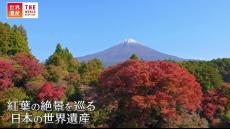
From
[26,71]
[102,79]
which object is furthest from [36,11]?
[102,79]

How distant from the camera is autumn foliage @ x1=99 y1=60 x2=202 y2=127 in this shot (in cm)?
2480

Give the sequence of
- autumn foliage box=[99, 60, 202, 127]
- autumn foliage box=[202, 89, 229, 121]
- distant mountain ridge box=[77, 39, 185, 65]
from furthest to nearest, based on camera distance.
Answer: distant mountain ridge box=[77, 39, 185, 65] < autumn foliage box=[202, 89, 229, 121] < autumn foliage box=[99, 60, 202, 127]

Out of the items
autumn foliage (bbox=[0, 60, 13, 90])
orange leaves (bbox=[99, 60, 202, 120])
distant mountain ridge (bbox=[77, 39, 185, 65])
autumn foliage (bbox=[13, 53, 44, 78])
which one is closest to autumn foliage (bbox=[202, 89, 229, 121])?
orange leaves (bbox=[99, 60, 202, 120])

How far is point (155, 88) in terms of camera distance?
25.7m

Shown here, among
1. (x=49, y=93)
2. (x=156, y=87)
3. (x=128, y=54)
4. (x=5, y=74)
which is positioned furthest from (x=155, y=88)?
(x=128, y=54)

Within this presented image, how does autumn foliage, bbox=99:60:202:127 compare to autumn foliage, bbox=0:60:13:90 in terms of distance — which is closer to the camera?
autumn foliage, bbox=99:60:202:127

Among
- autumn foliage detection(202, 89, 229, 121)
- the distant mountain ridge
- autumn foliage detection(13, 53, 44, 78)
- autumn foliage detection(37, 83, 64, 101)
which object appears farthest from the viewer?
the distant mountain ridge

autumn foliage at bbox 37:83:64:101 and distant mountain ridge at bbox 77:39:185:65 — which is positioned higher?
distant mountain ridge at bbox 77:39:185:65

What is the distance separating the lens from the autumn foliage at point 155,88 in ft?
81.4

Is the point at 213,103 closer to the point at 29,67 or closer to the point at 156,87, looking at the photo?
the point at 156,87

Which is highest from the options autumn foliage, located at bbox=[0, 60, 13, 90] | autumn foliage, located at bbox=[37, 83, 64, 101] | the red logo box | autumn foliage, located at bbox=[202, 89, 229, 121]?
the red logo box

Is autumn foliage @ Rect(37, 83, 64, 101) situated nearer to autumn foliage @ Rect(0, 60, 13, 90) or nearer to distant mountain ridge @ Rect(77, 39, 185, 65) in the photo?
autumn foliage @ Rect(0, 60, 13, 90)

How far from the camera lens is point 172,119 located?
24.6 meters

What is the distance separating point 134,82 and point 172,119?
8.54ft
